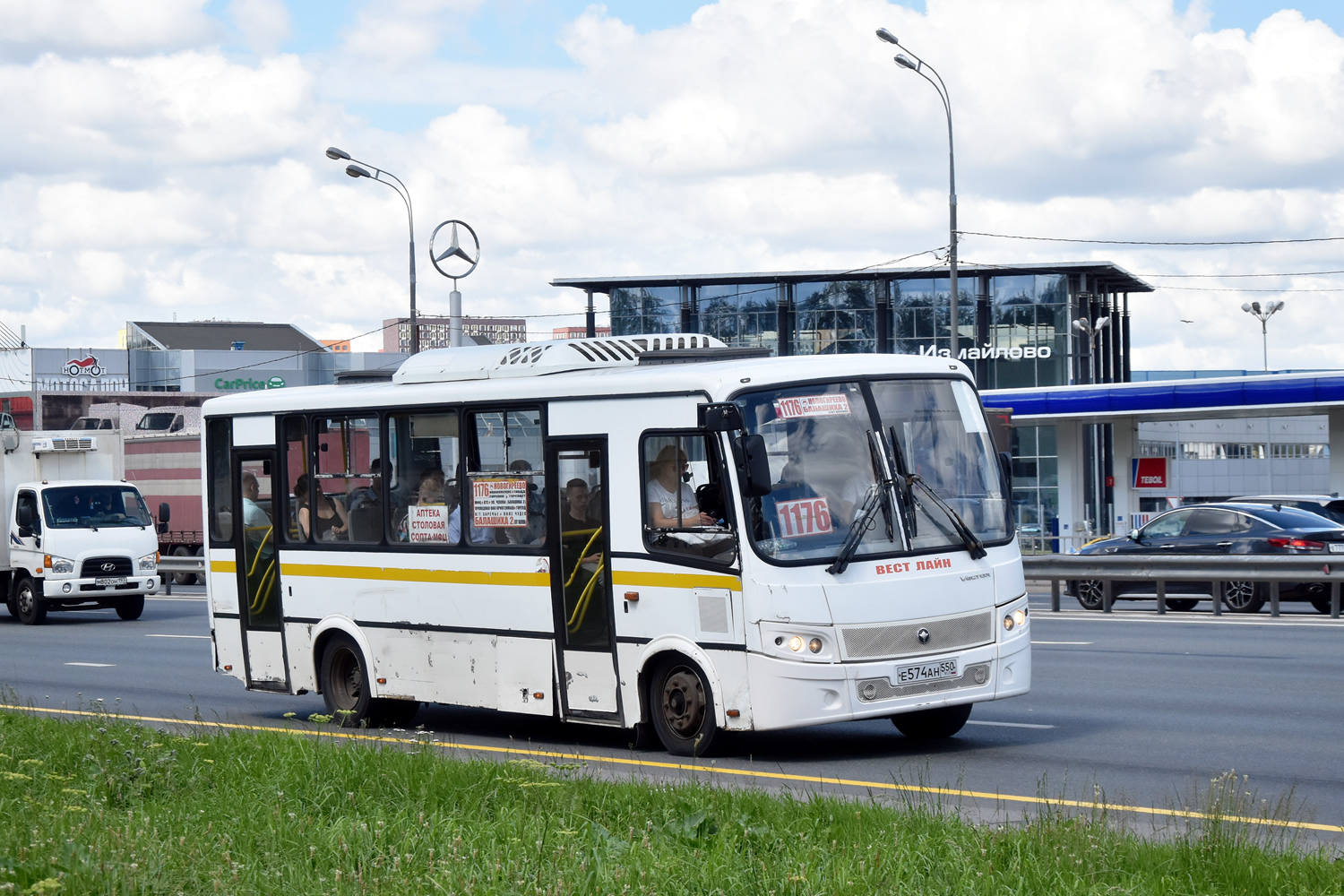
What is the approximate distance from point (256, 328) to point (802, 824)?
113495mm

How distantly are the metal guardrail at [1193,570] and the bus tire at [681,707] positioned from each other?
45.1 feet

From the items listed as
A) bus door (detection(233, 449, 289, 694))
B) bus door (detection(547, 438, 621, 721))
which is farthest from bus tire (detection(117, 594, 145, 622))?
bus door (detection(547, 438, 621, 721))

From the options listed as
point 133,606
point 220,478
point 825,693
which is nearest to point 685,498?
point 825,693

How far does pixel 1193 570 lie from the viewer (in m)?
23.8

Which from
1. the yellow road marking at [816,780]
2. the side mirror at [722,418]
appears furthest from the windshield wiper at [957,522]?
the yellow road marking at [816,780]

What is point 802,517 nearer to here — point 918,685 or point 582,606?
point 918,685

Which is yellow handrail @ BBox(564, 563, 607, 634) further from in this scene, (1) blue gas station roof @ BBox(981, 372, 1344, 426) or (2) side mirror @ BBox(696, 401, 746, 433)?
(1) blue gas station roof @ BBox(981, 372, 1344, 426)

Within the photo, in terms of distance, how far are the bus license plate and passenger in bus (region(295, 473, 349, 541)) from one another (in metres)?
4.86

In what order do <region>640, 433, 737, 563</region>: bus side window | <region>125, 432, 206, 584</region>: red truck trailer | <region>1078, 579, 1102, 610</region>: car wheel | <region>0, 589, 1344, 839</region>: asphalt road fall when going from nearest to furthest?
<region>0, 589, 1344, 839</region>: asphalt road → <region>640, 433, 737, 563</region>: bus side window → <region>1078, 579, 1102, 610</region>: car wheel → <region>125, 432, 206, 584</region>: red truck trailer

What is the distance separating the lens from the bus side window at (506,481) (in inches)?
477

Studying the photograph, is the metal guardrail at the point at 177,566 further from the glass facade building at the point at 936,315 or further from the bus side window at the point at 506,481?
the glass facade building at the point at 936,315

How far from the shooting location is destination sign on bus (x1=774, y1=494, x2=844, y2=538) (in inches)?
424

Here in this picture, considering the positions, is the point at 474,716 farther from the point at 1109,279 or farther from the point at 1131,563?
the point at 1109,279

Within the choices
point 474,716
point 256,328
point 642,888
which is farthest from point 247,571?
point 256,328
